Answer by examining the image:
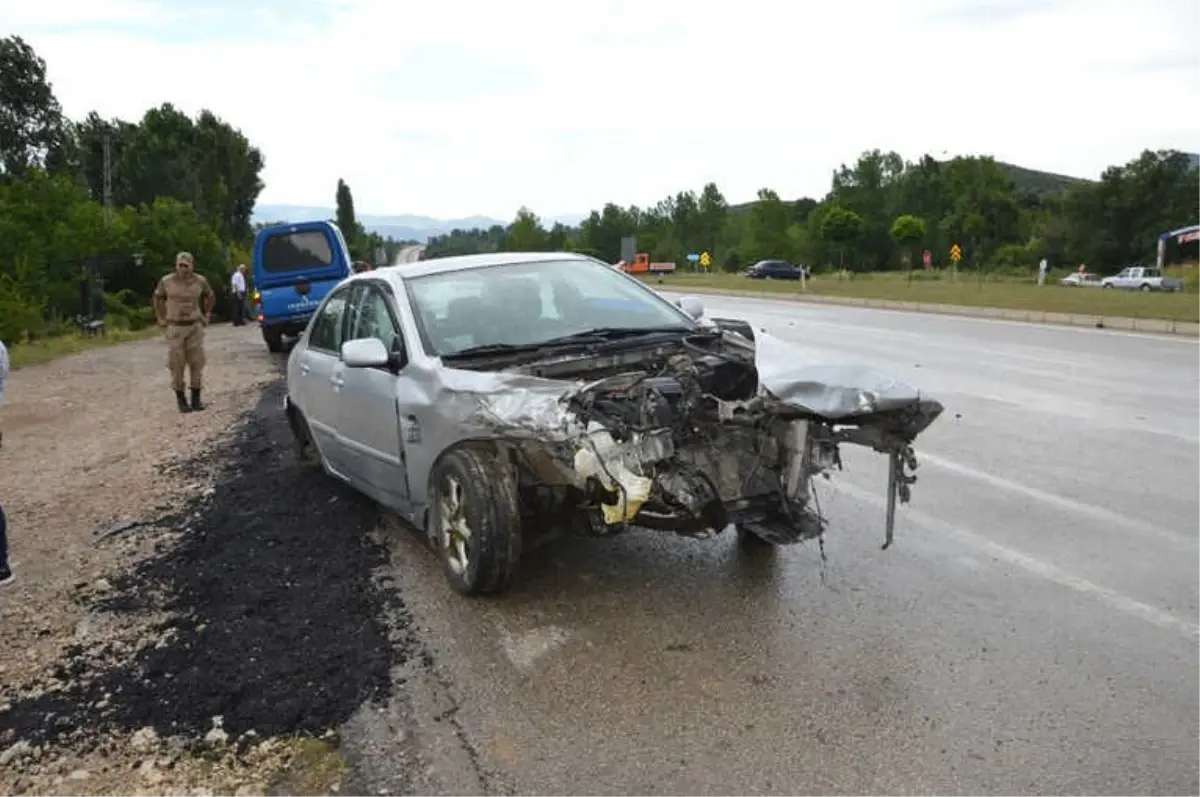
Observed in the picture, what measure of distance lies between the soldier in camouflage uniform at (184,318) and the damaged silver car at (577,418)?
19.5ft

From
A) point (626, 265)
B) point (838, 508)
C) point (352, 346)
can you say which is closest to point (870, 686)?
point (838, 508)

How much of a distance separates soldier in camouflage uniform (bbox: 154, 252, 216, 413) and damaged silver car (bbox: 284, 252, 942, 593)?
5.93 meters

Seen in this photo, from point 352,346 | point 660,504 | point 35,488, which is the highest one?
point 352,346

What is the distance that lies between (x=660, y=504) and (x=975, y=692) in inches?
55.4

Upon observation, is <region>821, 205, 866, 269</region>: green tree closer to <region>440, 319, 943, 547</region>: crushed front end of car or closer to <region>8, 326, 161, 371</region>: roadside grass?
<region>8, 326, 161, 371</region>: roadside grass

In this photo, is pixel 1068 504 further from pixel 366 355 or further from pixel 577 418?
pixel 366 355

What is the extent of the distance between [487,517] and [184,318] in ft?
25.7

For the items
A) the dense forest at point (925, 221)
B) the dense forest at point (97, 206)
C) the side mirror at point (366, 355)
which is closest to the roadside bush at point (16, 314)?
the dense forest at point (97, 206)

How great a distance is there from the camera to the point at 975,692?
348 centimetres

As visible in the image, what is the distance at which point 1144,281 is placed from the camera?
1912 inches

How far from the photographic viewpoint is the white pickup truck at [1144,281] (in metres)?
46.8

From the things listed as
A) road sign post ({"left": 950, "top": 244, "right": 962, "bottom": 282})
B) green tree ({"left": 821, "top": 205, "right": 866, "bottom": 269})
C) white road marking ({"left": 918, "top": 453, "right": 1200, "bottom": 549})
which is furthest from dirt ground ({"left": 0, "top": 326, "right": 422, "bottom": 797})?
green tree ({"left": 821, "top": 205, "right": 866, "bottom": 269})

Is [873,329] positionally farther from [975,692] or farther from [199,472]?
[975,692]

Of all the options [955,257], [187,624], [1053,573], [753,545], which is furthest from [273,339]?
[955,257]
